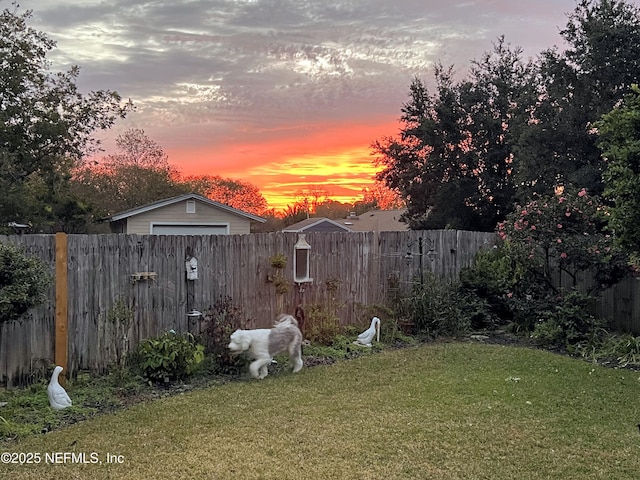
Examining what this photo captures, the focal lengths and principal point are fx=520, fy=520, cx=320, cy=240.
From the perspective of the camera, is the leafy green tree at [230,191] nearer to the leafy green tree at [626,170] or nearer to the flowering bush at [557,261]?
the flowering bush at [557,261]

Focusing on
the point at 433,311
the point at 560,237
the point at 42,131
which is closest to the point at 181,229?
the point at 42,131

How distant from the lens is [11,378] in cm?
491

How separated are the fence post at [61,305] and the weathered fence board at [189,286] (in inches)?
2.1

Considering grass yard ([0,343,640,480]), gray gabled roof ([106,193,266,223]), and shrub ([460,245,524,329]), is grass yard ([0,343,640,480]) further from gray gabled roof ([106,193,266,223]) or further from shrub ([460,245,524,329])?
gray gabled roof ([106,193,266,223])

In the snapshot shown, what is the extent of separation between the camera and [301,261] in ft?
24.6

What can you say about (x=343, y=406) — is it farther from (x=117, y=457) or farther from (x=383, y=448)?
(x=117, y=457)

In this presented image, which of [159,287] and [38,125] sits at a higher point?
[38,125]

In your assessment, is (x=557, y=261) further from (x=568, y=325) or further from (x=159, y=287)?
(x=159, y=287)

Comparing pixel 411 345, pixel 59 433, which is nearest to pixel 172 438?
pixel 59 433

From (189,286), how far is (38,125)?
1128cm

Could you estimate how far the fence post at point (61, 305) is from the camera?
5164 mm

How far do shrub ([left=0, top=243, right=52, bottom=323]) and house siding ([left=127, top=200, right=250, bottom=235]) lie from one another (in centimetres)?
1133

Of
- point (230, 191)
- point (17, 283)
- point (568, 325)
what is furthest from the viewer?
point (230, 191)

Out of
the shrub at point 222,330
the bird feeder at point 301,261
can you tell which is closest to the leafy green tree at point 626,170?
the bird feeder at point 301,261
